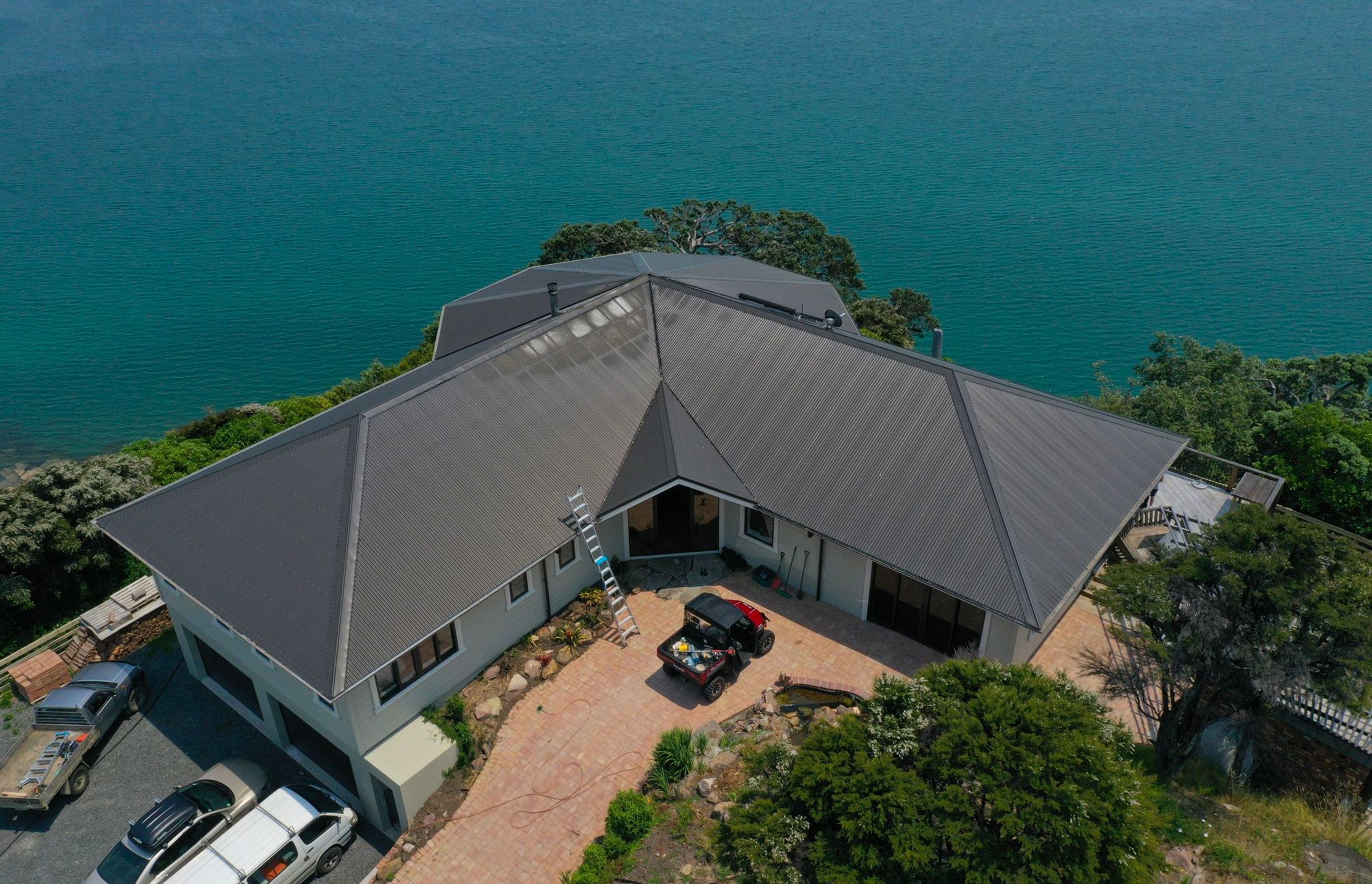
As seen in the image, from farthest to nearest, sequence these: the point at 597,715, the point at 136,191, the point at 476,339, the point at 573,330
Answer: the point at 136,191 → the point at 476,339 → the point at 573,330 → the point at 597,715

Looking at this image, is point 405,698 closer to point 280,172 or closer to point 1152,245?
point 1152,245

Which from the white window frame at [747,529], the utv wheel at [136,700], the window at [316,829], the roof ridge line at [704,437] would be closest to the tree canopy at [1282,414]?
the white window frame at [747,529]

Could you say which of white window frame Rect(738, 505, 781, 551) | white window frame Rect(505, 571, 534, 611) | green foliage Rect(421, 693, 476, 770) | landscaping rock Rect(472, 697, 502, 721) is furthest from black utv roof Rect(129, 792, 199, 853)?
white window frame Rect(738, 505, 781, 551)

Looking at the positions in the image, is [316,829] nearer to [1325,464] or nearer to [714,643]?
[714,643]

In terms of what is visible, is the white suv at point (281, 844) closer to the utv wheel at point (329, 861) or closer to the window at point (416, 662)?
the utv wheel at point (329, 861)

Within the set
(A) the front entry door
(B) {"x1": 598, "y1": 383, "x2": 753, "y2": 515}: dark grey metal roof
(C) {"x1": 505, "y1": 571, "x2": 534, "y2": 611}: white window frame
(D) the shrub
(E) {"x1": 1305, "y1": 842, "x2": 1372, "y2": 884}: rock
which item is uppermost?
(B) {"x1": 598, "y1": 383, "x2": 753, "y2": 515}: dark grey metal roof

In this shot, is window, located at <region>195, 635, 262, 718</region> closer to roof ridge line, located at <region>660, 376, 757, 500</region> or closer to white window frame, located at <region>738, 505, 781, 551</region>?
roof ridge line, located at <region>660, 376, 757, 500</region>

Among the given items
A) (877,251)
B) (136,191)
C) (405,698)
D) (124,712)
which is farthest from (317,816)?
(136,191)
